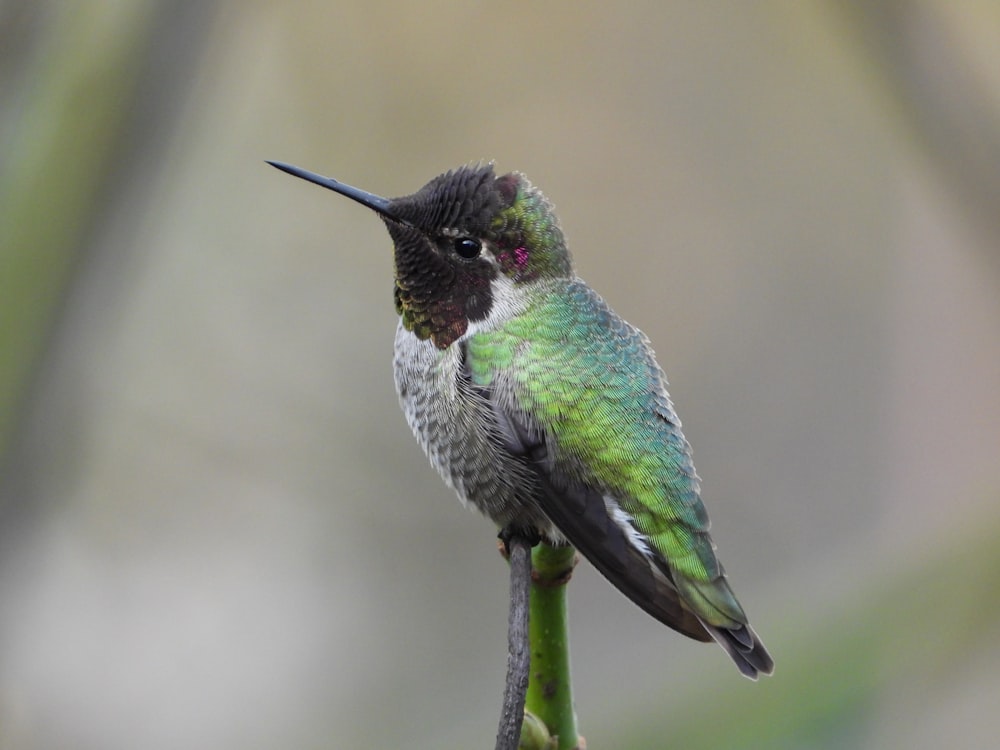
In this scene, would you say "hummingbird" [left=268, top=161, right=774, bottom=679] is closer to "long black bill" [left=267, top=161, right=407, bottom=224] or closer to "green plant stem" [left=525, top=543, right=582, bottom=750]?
"long black bill" [left=267, top=161, right=407, bottom=224]

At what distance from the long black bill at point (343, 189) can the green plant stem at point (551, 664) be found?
1.04m

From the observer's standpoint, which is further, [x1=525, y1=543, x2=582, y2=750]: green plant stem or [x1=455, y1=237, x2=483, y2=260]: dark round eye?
[x1=455, y1=237, x2=483, y2=260]: dark round eye

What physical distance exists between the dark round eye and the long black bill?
0.17 metres

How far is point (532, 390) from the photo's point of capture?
2918 mm

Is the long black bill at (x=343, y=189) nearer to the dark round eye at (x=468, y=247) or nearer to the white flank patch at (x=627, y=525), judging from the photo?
the dark round eye at (x=468, y=247)

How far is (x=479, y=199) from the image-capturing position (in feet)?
9.75

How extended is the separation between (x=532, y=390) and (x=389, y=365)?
2663 mm

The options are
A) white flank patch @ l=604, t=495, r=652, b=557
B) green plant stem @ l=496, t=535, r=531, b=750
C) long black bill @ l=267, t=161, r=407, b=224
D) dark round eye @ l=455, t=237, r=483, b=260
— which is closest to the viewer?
green plant stem @ l=496, t=535, r=531, b=750

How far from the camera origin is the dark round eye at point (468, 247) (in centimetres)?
301

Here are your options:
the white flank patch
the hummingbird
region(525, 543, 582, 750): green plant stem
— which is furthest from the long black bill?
region(525, 543, 582, 750): green plant stem

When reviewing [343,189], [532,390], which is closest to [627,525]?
[532,390]

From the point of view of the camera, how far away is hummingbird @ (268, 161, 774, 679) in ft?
9.46

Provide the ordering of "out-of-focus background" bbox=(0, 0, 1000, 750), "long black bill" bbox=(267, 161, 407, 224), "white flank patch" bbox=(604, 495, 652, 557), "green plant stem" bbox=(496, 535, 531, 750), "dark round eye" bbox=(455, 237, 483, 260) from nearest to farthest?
"green plant stem" bbox=(496, 535, 531, 750)
"long black bill" bbox=(267, 161, 407, 224)
"white flank patch" bbox=(604, 495, 652, 557)
"dark round eye" bbox=(455, 237, 483, 260)
"out-of-focus background" bbox=(0, 0, 1000, 750)

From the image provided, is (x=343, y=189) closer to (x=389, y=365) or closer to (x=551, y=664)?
(x=551, y=664)
